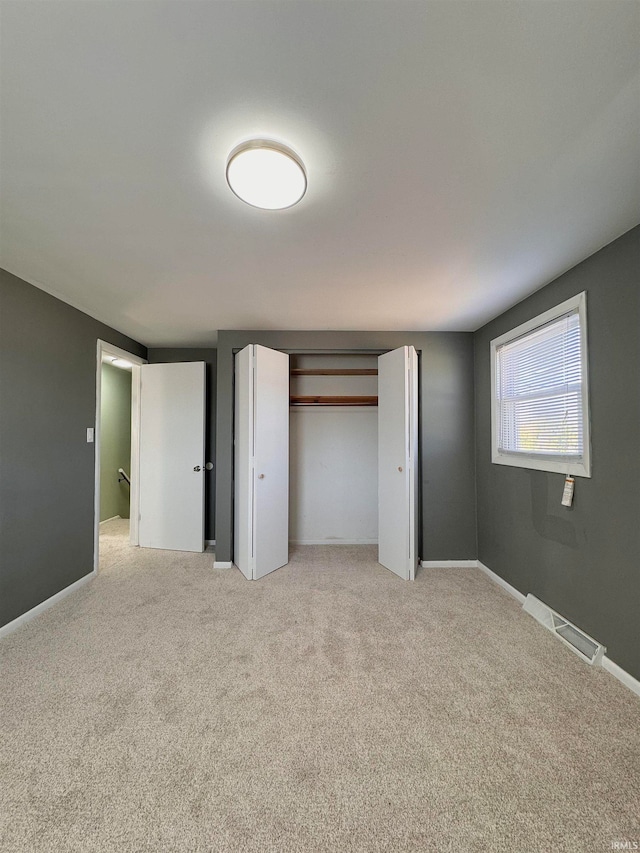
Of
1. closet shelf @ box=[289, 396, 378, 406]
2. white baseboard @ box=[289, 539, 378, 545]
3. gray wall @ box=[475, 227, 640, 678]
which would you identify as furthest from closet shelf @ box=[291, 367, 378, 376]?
white baseboard @ box=[289, 539, 378, 545]

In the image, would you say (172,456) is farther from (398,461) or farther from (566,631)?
(566,631)

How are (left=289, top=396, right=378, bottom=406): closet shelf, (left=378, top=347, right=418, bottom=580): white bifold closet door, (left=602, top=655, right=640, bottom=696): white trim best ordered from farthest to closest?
1. (left=289, top=396, right=378, bottom=406): closet shelf
2. (left=378, top=347, right=418, bottom=580): white bifold closet door
3. (left=602, top=655, right=640, bottom=696): white trim

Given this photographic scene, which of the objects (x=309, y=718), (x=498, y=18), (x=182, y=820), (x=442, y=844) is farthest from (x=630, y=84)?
(x=182, y=820)

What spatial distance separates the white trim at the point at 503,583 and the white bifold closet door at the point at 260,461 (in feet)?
6.66

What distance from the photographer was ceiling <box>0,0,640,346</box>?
3.01ft

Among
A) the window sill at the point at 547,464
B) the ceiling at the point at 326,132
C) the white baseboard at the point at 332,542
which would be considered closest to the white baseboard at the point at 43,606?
the white baseboard at the point at 332,542

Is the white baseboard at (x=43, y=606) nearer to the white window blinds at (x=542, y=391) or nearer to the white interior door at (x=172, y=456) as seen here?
the white interior door at (x=172, y=456)

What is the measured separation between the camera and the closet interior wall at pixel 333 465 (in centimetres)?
438

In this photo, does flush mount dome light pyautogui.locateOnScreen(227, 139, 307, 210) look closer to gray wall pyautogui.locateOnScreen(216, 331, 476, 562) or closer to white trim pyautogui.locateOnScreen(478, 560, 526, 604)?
gray wall pyautogui.locateOnScreen(216, 331, 476, 562)

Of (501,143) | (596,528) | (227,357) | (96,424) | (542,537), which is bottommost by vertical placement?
(542,537)

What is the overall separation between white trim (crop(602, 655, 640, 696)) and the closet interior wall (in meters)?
2.58

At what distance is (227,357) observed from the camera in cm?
366

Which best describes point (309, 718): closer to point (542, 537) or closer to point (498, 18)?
point (542, 537)

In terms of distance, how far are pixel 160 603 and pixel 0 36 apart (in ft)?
10.3
